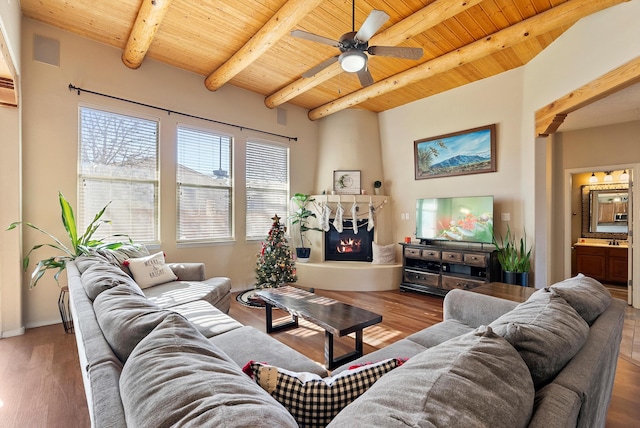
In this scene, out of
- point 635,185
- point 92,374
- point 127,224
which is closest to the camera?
point 92,374

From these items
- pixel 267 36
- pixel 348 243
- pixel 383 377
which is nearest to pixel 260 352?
pixel 383 377

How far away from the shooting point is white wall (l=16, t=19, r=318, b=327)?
10.7 ft

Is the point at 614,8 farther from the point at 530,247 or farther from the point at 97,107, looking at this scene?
the point at 97,107

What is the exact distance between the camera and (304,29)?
3.35 metres

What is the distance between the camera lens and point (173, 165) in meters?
4.22

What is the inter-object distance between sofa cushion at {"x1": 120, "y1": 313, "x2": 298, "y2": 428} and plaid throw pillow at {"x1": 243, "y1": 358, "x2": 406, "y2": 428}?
0.43ft

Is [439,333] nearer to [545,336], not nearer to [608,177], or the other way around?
[545,336]

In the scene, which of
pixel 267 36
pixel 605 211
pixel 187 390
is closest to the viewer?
pixel 187 390

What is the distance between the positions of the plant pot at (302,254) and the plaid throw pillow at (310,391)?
4479mm

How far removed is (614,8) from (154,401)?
14.0 feet

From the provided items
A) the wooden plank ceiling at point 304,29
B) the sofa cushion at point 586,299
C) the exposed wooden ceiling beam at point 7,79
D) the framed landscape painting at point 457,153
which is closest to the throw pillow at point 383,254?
the framed landscape painting at point 457,153

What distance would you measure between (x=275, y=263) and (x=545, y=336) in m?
3.61

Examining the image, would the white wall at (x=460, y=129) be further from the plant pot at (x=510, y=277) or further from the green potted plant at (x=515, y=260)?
the plant pot at (x=510, y=277)

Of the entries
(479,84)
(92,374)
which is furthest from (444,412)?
(479,84)
